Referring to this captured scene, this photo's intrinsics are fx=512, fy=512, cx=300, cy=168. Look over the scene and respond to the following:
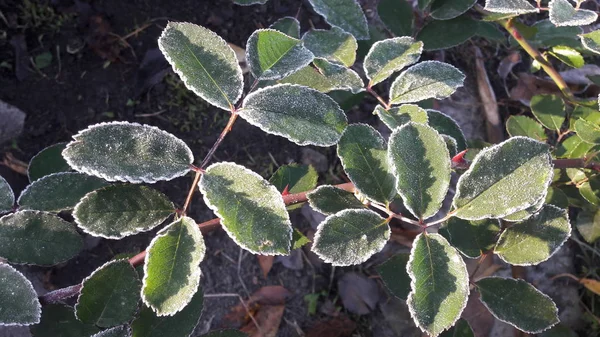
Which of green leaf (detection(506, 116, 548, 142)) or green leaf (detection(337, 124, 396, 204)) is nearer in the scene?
green leaf (detection(337, 124, 396, 204))

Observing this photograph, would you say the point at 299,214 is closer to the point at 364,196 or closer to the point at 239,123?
the point at 239,123

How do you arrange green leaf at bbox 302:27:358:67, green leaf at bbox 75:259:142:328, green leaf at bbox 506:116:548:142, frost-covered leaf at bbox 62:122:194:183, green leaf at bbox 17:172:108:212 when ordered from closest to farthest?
frost-covered leaf at bbox 62:122:194:183
green leaf at bbox 75:259:142:328
green leaf at bbox 17:172:108:212
green leaf at bbox 302:27:358:67
green leaf at bbox 506:116:548:142

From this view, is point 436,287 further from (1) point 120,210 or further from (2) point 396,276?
(1) point 120,210

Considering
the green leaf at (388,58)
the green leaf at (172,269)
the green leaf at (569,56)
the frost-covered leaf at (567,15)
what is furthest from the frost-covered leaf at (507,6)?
the green leaf at (172,269)

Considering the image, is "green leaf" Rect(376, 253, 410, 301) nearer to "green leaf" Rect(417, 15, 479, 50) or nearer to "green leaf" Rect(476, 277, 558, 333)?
"green leaf" Rect(476, 277, 558, 333)

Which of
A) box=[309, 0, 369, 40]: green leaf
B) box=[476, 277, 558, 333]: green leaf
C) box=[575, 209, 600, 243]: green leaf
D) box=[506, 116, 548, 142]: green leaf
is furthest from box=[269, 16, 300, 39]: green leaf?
box=[575, 209, 600, 243]: green leaf

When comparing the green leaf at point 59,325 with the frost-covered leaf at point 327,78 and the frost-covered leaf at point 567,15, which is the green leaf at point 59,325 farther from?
the frost-covered leaf at point 567,15
